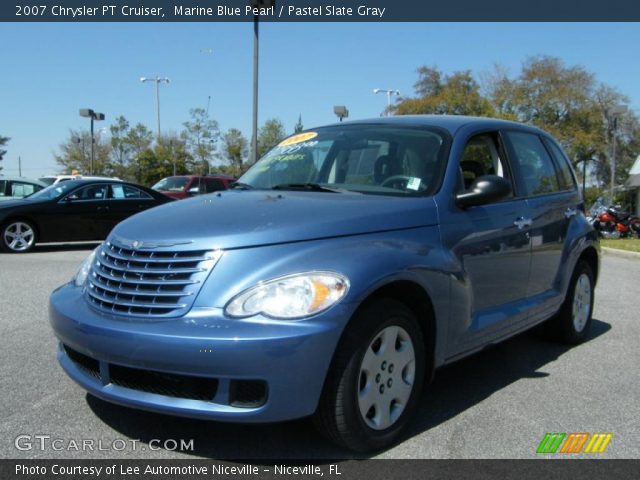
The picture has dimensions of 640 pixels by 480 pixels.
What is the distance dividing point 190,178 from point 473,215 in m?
18.3

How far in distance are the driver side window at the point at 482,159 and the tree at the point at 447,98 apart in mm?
40385

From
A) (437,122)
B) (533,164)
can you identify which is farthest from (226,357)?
(533,164)

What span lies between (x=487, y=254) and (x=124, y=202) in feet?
35.3

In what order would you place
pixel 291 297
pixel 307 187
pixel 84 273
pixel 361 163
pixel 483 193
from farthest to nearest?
1. pixel 361 163
2. pixel 307 187
3. pixel 483 193
4. pixel 84 273
5. pixel 291 297

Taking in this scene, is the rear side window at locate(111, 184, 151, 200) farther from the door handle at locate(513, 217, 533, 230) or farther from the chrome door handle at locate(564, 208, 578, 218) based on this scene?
the door handle at locate(513, 217, 533, 230)

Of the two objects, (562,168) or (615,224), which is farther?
(615,224)

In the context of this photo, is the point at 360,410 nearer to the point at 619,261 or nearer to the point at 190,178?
the point at 619,261

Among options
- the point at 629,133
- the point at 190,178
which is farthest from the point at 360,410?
the point at 629,133

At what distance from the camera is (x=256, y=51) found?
1789cm

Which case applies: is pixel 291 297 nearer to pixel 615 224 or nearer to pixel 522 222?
pixel 522 222

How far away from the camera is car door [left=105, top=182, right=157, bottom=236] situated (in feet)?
43.4

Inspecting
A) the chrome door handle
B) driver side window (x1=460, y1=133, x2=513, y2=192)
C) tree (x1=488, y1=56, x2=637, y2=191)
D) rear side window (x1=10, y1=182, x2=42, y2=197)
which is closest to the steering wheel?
driver side window (x1=460, y1=133, x2=513, y2=192)

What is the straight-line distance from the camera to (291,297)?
9.53 feet

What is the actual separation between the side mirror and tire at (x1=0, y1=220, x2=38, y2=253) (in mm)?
10400
